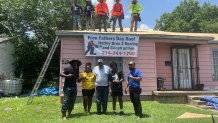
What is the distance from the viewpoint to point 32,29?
20.5m

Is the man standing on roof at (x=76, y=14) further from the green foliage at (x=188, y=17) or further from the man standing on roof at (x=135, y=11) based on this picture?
the green foliage at (x=188, y=17)

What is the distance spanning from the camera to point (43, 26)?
20.5m

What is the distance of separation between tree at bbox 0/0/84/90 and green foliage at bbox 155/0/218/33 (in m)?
29.1

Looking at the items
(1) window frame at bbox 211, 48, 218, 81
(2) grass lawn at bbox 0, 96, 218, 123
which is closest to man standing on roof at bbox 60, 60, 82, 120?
(2) grass lawn at bbox 0, 96, 218, 123

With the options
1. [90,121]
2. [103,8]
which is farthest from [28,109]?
[103,8]

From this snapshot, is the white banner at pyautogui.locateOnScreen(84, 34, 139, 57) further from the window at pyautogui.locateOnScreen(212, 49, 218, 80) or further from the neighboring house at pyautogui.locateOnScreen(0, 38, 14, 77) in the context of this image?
the neighboring house at pyautogui.locateOnScreen(0, 38, 14, 77)

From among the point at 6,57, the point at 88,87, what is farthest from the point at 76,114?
the point at 6,57

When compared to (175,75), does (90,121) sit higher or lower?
lower

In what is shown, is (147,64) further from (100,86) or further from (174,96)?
(100,86)

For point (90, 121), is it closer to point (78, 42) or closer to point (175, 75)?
point (78, 42)

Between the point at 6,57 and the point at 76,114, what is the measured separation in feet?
32.9

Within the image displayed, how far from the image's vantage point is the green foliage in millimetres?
47594

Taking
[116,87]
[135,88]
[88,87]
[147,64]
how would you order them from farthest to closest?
[147,64]
[88,87]
[116,87]
[135,88]

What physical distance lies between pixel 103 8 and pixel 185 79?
5506 mm
